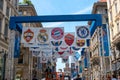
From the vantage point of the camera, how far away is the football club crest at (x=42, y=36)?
2444 centimetres

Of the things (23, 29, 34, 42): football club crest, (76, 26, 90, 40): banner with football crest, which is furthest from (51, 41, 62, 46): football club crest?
(76, 26, 90, 40): banner with football crest

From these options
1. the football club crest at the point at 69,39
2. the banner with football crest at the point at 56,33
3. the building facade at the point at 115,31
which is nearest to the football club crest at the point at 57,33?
the banner with football crest at the point at 56,33

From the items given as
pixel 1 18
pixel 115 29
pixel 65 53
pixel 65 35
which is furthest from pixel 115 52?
pixel 1 18

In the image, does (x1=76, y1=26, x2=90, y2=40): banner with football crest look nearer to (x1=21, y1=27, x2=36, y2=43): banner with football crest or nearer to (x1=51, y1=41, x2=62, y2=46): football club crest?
(x1=51, y1=41, x2=62, y2=46): football club crest

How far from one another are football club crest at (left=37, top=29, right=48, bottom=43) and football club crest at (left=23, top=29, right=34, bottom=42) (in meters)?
0.72

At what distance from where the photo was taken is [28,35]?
80.6ft

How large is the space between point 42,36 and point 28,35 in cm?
140

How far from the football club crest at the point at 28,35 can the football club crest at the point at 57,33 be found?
6.86 feet

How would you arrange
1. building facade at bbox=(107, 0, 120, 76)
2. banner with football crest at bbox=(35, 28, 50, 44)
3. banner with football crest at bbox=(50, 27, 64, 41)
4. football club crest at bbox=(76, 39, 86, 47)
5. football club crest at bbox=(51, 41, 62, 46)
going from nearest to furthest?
banner with football crest at bbox=(50, 27, 64, 41), banner with football crest at bbox=(35, 28, 50, 44), football club crest at bbox=(51, 41, 62, 46), football club crest at bbox=(76, 39, 86, 47), building facade at bbox=(107, 0, 120, 76)

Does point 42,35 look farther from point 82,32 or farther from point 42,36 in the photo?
point 82,32

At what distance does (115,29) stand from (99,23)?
66.6 feet

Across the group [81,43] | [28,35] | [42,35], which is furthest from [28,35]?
[81,43]

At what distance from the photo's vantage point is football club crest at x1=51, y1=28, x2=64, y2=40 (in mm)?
24234

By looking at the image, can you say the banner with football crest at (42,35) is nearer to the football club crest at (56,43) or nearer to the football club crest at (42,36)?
the football club crest at (42,36)
